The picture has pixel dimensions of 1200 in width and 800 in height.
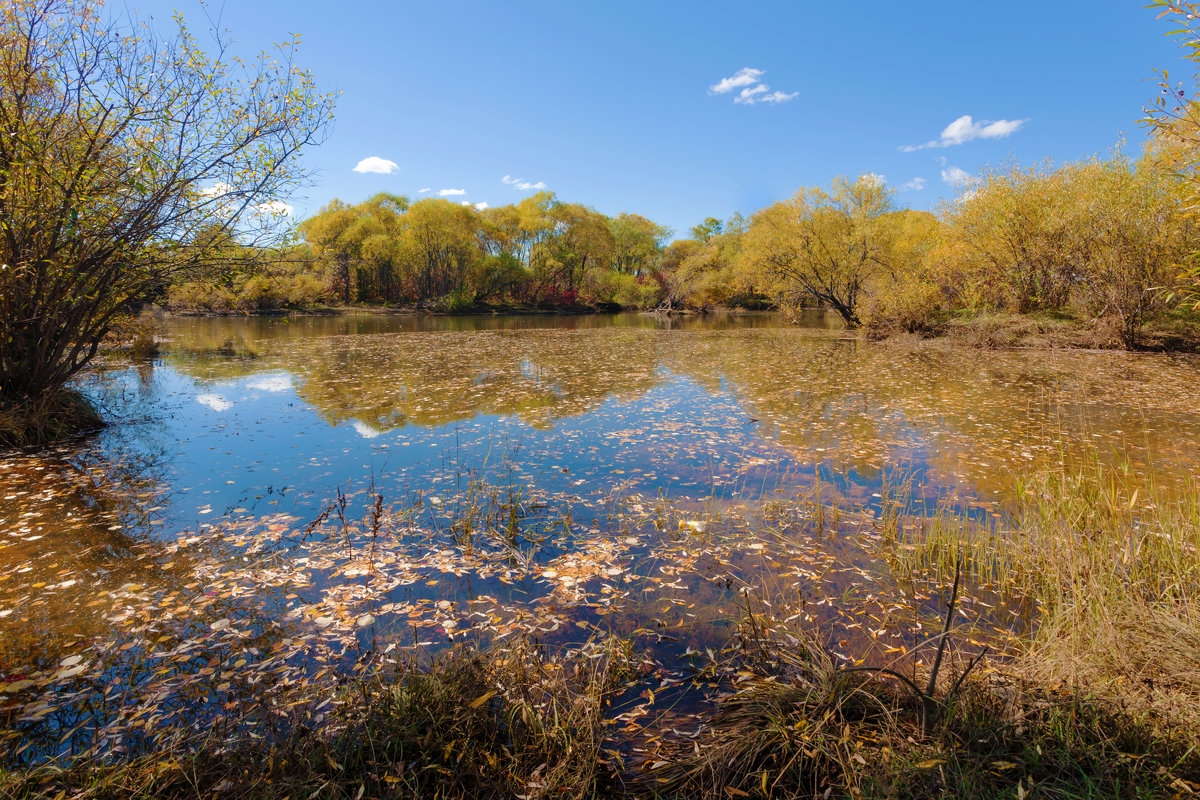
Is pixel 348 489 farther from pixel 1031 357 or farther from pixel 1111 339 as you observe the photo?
pixel 1111 339

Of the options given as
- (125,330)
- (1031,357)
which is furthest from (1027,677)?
(1031,357)

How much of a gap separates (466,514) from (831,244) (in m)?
31.6

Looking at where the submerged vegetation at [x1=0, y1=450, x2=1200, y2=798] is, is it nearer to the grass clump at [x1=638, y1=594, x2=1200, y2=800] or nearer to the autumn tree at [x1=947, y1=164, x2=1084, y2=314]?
the grass clump at [x1=638, y1=594, x2=1200, y2=800]

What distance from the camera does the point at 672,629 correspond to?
432cm

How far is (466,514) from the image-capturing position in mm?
6535

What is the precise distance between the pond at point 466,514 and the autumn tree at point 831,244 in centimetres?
1784

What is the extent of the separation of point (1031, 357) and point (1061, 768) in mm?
24591

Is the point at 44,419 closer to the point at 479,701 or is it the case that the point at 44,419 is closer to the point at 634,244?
the point at 479,701

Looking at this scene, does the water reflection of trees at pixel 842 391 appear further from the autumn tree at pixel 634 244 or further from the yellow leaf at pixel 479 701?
the autumn tree at pixel 634 244

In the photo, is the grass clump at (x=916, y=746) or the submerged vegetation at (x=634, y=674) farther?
the submerged vegetation at (x=634, y=674)

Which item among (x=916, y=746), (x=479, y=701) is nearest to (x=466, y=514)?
(x=479, y=701)

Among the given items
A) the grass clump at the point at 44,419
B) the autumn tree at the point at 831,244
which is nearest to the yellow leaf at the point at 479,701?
the grass clump at the point at 44,419

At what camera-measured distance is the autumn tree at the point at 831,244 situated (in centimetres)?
3123

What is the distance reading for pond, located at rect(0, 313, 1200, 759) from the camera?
4.04 meters
